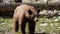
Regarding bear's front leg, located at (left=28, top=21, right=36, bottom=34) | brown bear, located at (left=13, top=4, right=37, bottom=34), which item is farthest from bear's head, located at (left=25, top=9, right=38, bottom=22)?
bear's front leg, located at (left=28, top=21, right=36, bottom=34)

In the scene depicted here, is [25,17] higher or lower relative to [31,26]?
higher

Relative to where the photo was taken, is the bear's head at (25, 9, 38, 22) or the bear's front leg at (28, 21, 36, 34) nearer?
the bear's head at (25, 9, 38, 22)

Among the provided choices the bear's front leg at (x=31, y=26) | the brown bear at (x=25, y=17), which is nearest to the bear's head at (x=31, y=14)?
the brown bear at (x=25, y=17)

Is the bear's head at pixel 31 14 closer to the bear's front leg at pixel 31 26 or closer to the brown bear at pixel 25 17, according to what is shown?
the brown bear at pixel 25 17

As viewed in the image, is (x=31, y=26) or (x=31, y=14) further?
(x=31, y=26)

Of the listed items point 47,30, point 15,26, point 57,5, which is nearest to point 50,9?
point 57,5

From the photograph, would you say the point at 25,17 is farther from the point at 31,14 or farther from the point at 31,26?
the point at 31,26

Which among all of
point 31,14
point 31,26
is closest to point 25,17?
point 31,14

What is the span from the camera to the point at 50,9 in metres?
8.32

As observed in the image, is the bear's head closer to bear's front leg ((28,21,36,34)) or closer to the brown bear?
the brown bear

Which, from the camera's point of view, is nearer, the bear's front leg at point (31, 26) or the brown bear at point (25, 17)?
the brown bear at point (25, 17)

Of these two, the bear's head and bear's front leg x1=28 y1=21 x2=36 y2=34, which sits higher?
the bear's head

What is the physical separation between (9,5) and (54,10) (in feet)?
5.55

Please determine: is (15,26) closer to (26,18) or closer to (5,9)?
(26,18)
